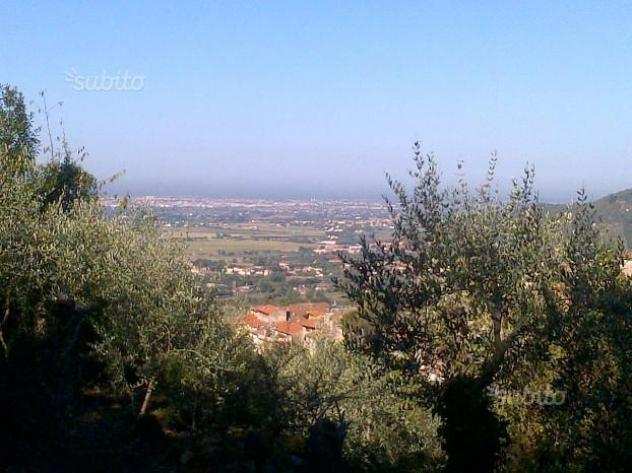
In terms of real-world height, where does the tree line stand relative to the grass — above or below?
above

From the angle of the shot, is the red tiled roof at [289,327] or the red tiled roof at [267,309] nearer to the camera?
the red tiled roof at [289,327]

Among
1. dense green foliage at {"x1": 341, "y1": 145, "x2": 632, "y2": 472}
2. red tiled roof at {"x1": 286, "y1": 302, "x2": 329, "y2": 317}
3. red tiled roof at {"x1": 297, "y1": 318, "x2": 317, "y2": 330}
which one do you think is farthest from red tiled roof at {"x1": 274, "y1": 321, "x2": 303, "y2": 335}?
dense green foliage at {"x1": 341, "y1": 145, "x2": 632, "y2": 472}

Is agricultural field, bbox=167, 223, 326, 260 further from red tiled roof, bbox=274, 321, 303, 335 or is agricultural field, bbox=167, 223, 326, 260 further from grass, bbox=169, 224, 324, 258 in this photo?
red tiled roof, bbox=274, 321, 303, 335

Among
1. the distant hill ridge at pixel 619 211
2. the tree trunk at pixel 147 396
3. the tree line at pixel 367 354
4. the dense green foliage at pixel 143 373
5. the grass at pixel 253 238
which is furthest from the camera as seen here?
the grass at pixel 253 238

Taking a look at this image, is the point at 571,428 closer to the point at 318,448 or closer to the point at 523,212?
the point at 523,212

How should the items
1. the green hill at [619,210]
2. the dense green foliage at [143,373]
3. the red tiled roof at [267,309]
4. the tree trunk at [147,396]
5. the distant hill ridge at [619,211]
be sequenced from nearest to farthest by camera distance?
the dense green foliage at [143,373]
the tree trunk at [147,396]
the distant hill ridge at [619,211]
the green hill at [619,210]
the red tiled roof at [267,309]

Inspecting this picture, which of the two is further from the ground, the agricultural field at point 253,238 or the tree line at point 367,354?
the tree line at point 367,354

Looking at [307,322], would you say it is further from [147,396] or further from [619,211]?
[147,396]

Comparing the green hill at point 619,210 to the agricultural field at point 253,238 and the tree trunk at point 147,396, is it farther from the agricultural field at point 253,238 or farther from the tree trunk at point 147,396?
the agricultural field at point 253,238

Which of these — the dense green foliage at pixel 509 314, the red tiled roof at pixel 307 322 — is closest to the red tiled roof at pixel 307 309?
the red tiled roof at pixel 307 322

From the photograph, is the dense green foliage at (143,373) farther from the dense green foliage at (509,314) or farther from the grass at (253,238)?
the grass at (253,238)

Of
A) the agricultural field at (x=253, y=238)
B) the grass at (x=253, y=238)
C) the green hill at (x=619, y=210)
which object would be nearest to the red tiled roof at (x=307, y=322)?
the green hill at (x=619, y=210)

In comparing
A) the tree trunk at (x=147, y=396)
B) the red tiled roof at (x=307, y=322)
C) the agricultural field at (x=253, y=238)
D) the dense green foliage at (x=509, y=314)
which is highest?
the dense green foliage at (x=509, y=314)

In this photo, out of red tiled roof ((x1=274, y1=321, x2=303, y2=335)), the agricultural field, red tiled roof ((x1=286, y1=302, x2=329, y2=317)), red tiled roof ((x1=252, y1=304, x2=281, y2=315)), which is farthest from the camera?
the agricultural field
